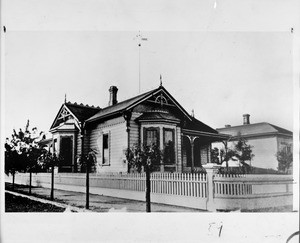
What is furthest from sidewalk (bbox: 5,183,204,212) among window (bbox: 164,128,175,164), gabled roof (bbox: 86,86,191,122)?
gabled roof (bbox: 86,86,191,122)

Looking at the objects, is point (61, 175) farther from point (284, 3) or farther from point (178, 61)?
point (284, 3)

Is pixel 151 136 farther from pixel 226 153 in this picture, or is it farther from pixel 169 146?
pixel 226 153

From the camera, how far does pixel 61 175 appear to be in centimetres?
376

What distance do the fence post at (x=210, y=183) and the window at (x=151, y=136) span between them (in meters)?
0.56

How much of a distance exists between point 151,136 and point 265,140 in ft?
3.67

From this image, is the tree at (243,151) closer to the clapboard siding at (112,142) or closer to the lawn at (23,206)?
the clapboard siding at (112,142)

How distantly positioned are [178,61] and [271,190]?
1.56m

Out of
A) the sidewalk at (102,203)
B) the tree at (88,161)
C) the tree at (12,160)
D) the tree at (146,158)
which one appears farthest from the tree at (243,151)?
the tree at (12,160)

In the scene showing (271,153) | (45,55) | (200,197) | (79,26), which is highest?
(79,26)

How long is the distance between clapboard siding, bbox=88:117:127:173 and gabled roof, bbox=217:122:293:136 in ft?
3.24

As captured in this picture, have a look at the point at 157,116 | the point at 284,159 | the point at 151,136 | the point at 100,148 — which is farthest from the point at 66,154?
the point at 284,159

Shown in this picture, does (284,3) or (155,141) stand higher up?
(284,3)

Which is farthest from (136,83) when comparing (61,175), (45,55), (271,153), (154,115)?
(271,153)

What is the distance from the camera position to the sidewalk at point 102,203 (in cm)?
357
